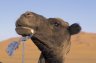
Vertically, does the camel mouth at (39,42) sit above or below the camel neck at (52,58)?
above

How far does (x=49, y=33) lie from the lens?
888 cm

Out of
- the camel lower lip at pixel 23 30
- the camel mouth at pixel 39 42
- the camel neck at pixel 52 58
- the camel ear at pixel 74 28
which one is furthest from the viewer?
the camel ear at pixel 74 28

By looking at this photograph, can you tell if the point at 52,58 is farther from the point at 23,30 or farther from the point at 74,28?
the point at 23,30

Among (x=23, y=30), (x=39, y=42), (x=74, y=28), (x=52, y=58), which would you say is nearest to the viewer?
(x=23, y=30)

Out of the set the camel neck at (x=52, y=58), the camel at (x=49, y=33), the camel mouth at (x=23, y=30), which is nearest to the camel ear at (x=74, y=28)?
the camel at (x=49, y=33)

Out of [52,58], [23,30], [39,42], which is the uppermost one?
[23,30]

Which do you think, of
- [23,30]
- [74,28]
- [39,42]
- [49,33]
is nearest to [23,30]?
[23,30]

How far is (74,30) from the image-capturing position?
9305 mm

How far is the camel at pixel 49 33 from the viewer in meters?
7.76

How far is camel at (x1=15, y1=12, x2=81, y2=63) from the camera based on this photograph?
25.5 ft

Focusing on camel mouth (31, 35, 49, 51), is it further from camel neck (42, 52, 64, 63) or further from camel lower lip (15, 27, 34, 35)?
camel lower lip (15, 27, 34, 35)

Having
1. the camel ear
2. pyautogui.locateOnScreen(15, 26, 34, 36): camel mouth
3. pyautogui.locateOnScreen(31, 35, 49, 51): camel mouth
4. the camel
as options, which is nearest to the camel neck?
the camel

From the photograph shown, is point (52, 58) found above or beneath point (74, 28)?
beneath

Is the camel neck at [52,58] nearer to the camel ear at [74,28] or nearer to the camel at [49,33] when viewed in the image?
the camel at [49,33]
